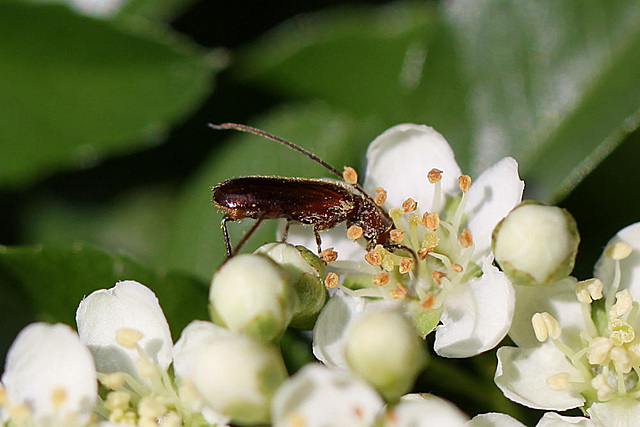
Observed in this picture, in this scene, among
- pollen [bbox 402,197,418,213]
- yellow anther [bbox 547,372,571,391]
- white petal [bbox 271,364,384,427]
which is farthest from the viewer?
pollen [bbox 402,197,418,213]

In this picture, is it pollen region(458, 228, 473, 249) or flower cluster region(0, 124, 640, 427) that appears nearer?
flower cluster region(0, 124, 640, 427)

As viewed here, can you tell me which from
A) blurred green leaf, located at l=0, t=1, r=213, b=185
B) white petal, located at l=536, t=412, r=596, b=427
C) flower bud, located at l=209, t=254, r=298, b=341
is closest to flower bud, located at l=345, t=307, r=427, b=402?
flower bud, located at l=209, t=254, r=298, b=341

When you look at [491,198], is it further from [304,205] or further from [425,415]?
[425,415]

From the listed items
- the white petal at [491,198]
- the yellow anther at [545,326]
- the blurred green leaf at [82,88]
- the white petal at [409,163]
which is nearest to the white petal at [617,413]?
the yellow anther at [545,326]

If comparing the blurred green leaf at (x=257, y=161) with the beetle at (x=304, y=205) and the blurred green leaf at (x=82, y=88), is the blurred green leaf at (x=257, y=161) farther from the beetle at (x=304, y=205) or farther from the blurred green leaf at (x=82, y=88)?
the beetle at (x=304, y=205)

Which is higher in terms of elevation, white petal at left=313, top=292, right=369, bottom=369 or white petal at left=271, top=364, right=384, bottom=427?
white petal at left=271, top=364, right=384, bottom=427

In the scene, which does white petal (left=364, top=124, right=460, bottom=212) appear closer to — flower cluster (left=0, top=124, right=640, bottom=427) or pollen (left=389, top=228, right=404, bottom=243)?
flower cluster (left=0, top=124, right=640, bottom=427)
